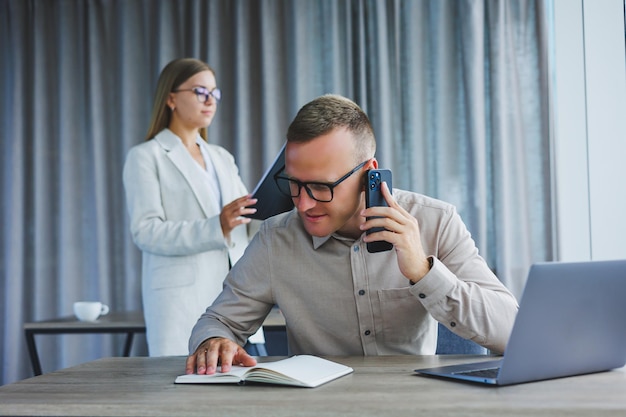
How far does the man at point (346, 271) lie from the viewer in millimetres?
1536

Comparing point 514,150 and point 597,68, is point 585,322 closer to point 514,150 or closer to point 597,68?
point 597,68

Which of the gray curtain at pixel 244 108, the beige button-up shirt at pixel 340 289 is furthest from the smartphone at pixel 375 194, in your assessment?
the gray curtain at pixel 244 108

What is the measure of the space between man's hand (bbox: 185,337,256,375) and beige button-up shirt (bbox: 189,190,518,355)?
12 centimetres

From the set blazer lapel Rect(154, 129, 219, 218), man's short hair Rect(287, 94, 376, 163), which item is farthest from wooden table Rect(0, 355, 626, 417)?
blazer lapel Rect(154, 129, 219, 218)

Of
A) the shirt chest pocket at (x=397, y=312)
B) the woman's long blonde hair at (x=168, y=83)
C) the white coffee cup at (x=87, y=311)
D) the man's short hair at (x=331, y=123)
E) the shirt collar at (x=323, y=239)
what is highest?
the woman's long blonde hair at (x=168, y=83)

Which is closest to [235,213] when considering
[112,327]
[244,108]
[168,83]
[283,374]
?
[168,83]

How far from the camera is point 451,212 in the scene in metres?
1.75

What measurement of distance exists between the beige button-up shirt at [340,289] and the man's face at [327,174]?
0.11 metres

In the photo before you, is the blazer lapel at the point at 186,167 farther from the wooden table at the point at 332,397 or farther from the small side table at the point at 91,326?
the wooden table at the point at 332,397

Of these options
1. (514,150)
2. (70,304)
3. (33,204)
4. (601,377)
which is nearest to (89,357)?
(70,304)

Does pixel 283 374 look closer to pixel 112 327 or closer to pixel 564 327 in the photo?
pixel 564 327

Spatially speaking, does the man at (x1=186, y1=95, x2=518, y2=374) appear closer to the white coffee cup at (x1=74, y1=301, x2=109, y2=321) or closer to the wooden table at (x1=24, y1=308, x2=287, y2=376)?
the wooden table at (x1=24, y1=308, x2=287, y2=376)

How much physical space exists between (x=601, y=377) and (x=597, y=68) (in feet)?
9.26

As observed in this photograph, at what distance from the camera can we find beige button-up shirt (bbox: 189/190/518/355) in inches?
66.0
